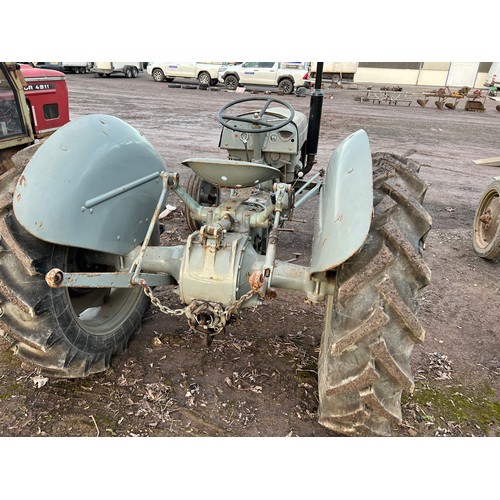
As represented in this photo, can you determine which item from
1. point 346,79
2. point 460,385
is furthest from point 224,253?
point 346,79

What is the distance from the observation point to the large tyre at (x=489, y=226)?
4391mm

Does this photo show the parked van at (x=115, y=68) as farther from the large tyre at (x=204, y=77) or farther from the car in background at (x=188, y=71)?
the large tyre at (x=204, y=77)

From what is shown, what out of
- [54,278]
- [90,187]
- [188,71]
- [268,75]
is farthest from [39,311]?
[188,71]

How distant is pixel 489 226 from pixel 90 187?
4111 millimetres

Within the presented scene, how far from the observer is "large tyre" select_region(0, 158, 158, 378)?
210 cm

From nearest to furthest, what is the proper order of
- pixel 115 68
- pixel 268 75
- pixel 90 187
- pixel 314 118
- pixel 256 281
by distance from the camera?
pixel 256 281
pixel 90 187
pixel 314 118
pixel 268 75
pixel 115 68

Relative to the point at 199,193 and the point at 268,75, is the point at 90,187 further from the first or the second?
the point at 268,75

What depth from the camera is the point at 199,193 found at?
431cm

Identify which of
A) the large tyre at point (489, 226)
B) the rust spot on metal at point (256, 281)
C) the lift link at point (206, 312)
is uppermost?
the rust spot on metal at point (256, 281)

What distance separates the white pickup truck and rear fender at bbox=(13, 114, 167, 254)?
17.3 m

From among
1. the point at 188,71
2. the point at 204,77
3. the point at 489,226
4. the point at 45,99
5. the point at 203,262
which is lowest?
the point at 204,77

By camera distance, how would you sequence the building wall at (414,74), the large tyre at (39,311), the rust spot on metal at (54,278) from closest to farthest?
the rust spot on metal at (54,278) < the large tyre at (39,311) < the building wall at (414,74)

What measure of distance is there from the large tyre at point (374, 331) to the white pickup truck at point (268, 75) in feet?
58.8

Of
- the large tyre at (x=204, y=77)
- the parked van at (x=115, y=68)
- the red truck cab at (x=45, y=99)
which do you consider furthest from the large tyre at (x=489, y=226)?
the parked van at (x=115, y=68)
